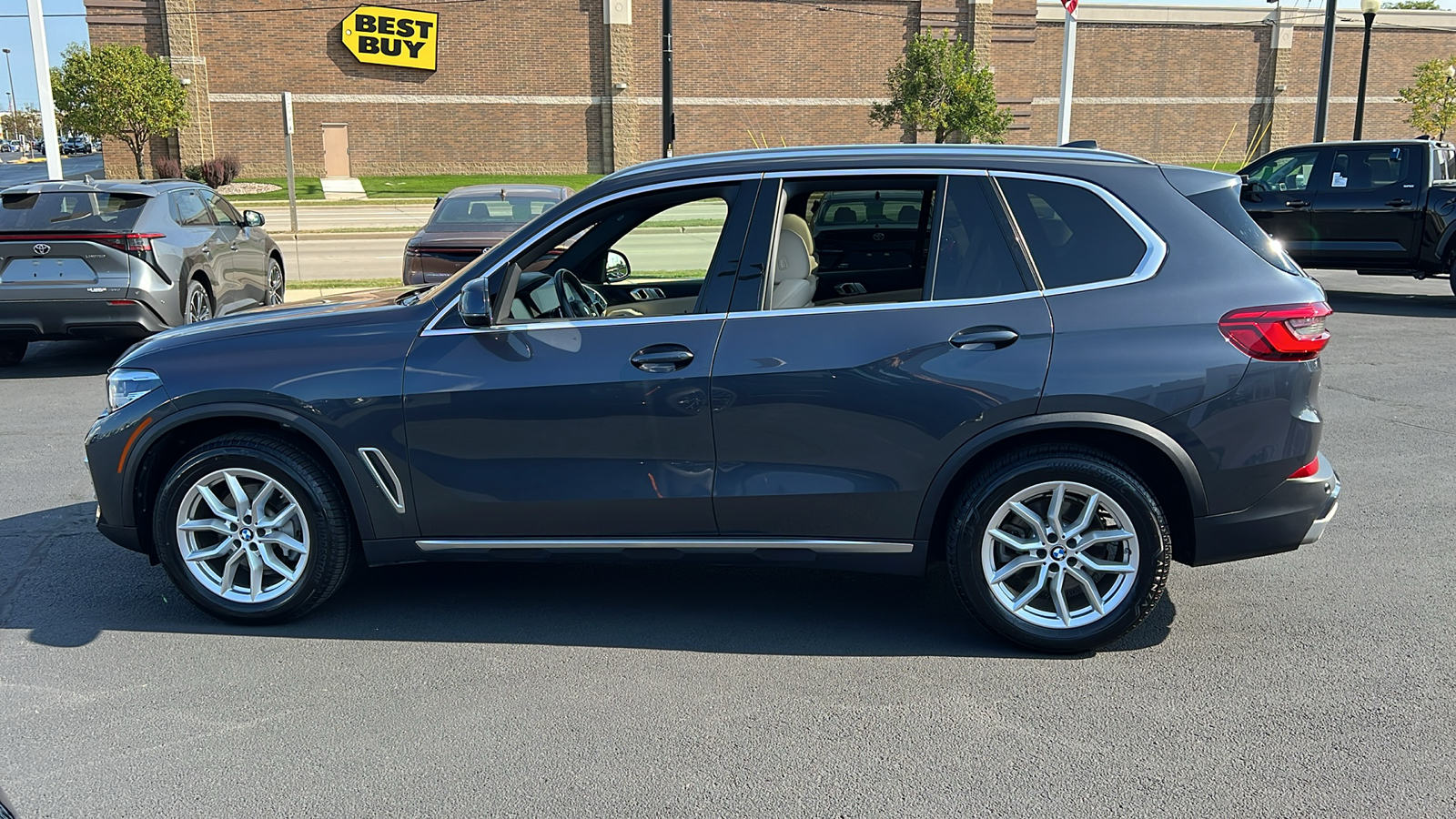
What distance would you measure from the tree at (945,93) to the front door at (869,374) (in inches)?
1511

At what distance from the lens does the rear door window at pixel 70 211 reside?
32.9 feet

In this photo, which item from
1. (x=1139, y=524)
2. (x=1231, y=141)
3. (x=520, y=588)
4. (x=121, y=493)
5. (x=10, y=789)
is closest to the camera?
(x=10, y=789)

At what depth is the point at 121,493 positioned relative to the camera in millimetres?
4699

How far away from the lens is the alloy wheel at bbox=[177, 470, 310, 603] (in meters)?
4.62

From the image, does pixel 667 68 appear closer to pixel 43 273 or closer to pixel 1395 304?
pixel 1395 304

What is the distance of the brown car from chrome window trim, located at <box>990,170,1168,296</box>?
7116 millimetres

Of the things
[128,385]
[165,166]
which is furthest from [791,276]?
[165,166]

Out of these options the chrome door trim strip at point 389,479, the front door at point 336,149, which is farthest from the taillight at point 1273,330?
the front door at point 336,149

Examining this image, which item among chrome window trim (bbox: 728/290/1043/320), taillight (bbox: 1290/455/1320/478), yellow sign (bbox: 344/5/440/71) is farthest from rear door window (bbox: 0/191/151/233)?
yellow sign (bbox: 344/5/440/71)

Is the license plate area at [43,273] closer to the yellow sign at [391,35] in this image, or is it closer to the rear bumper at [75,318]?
the rear bumper at [75,318]

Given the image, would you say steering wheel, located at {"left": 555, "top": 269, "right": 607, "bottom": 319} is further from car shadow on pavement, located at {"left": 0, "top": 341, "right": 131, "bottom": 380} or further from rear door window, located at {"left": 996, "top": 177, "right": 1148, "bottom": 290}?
car shadow on pavement, located at {"left": 0, "top": 341, "right": 131, "bottom": 380}

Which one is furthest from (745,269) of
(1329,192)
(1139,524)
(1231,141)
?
(1231,141)

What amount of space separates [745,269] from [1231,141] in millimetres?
54481

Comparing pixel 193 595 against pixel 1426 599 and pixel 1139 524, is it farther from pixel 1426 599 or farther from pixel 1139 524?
pixel 1426 599
